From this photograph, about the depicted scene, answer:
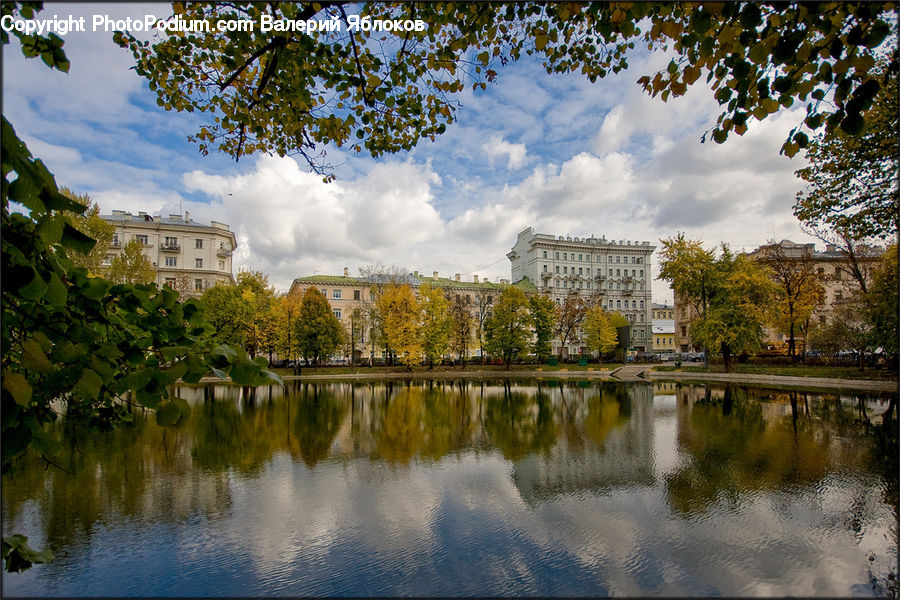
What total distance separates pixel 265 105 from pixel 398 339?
4004cm

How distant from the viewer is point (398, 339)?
44.3 m

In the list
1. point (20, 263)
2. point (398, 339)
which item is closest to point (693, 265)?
point (398, 339)

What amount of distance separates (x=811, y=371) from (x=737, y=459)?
29.4 meters

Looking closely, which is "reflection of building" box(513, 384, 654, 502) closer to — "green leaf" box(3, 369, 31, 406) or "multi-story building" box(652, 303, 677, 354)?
"green leaf" box(3, 369, 31, 406)

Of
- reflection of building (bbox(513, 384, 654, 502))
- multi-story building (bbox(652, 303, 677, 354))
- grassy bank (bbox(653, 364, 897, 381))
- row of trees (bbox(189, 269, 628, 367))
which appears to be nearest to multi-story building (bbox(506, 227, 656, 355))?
multi-story building (bbox(652, 303, 677, 354))

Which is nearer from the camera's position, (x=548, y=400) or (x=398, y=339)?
(x=548, y=400)

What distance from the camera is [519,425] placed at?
15227 millimetres

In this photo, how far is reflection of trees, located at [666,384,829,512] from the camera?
26.5 ft

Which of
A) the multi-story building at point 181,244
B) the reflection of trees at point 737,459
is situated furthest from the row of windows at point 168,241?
the reflection of trees at point 737,459

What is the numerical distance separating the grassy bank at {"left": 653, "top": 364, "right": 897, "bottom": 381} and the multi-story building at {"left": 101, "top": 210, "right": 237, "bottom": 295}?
53.8 m

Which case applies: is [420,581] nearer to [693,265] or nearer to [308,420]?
[308,420]

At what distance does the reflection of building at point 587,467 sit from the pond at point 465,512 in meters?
0.07

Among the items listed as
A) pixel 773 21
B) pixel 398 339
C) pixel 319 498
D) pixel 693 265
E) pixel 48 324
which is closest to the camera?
pixel 48 324

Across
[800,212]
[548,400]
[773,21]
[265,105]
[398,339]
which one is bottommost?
[548,400]
